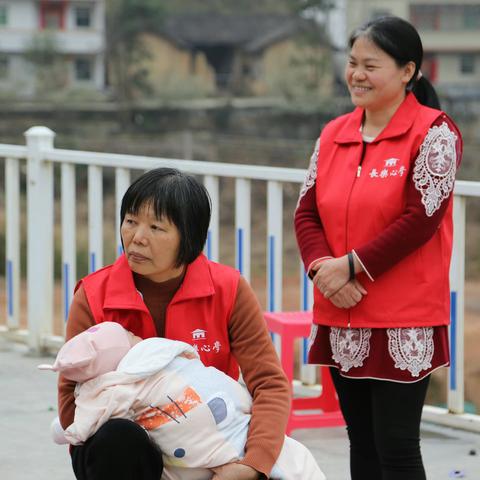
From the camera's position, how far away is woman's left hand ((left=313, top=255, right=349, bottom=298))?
10.1 feet

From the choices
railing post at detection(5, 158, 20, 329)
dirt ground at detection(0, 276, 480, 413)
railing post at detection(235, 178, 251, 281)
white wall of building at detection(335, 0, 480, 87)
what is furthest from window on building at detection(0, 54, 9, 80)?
railing post at detection(235, 178, 251, 281)

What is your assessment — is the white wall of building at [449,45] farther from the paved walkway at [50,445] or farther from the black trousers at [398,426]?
the black trousers at [398,426]

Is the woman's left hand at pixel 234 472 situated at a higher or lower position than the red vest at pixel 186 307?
lower

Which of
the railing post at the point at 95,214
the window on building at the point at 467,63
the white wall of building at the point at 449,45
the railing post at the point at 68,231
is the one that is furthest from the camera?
the window on building at the point at 467,63

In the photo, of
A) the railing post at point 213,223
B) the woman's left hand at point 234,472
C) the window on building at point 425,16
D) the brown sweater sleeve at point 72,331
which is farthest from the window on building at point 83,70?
the woman's left hand at point 234,472

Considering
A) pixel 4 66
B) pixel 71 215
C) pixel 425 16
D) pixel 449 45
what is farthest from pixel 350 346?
pixel 425 16

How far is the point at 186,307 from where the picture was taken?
2639mm

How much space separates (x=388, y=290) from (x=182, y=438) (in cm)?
80

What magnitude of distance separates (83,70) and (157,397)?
5320cm

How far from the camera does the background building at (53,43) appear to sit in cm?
5016

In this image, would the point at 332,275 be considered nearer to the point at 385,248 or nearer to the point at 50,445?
the point at 385,248

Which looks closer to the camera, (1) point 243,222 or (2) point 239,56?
(1) point 243,222

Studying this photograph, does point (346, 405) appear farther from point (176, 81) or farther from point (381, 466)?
point (176, 81)

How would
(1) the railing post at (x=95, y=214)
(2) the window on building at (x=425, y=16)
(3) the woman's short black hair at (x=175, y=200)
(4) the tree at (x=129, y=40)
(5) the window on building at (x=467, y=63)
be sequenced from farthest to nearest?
1. (5) the window on building at (x=467, y=63)
2. (2) the window on building at (x=425, y=16)
3. (4) the tree at (x=129, y=40)
4. (1) the railing post at (x=95, y=214)
5. (3) the woman's short black hair at (x=175, y=200)
